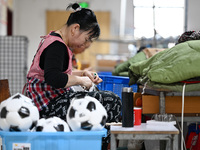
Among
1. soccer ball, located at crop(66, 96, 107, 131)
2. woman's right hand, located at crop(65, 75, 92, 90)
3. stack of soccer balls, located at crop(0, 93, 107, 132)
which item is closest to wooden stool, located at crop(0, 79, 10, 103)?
woman's right hand, located at crop(65, 75, 92, 90)

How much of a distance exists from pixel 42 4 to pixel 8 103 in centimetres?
1027

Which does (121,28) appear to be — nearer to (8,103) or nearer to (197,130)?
(197,130)

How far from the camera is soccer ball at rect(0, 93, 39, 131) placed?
59.4 inches

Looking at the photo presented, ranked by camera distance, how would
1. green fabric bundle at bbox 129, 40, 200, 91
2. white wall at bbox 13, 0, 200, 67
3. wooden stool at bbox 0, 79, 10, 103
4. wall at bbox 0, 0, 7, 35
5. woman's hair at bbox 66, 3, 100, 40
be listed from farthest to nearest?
white wall at bbox 13, 0, 200, 67 < wall at bbox 0, 0, 7, 35 < wooden stool at bbox 0, 79, 10, 103 < woman's hair at bbox 66, 3, 100, 40 < green fabric bundle at bbox 129, 40, 200, 91

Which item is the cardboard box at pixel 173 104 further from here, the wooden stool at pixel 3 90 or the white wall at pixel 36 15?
the white wall at pixel 36 15

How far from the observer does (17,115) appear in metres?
1.52

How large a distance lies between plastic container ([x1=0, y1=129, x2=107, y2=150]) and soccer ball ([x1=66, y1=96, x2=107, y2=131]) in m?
0.04

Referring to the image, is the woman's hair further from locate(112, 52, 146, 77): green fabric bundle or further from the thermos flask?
locate(112, 52, 146, 77): green fabric bundle

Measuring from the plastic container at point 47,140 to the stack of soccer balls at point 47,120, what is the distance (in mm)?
39

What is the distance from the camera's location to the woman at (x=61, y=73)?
6.56 feet

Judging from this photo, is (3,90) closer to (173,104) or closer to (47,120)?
(47,120)

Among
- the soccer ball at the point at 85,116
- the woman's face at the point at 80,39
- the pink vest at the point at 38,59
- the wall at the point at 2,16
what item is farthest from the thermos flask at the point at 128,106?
the wall at the point at 2,16

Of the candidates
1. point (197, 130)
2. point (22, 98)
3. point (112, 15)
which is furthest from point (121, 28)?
point (22, 98)

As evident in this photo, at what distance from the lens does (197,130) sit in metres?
2.39
